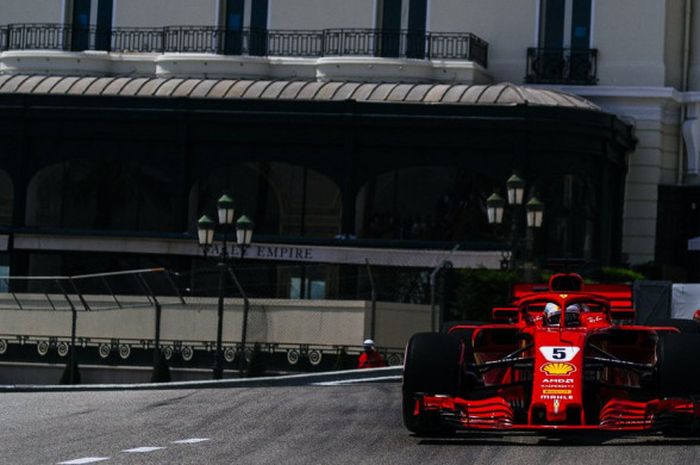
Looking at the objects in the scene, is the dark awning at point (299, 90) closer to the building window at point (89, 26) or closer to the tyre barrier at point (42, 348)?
the building window at point (89, 26)

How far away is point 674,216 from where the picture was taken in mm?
47719

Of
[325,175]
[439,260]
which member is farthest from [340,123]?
[439,260]

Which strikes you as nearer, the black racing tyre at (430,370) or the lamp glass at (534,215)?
the black racing tyre at (430,370)

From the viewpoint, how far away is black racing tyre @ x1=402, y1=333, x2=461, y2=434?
56.0 feet

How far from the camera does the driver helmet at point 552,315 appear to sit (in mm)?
18141

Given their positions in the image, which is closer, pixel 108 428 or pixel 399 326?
pixel 108 428

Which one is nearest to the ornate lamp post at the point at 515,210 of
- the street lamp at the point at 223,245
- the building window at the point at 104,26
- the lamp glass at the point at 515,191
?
the lamp glass at the point at 515,191

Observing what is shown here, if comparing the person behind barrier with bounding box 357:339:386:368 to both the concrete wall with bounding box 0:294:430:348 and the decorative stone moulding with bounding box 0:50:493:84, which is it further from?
the decorative stone moulding with bounding box 0:50:493:84

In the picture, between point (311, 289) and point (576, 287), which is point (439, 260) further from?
point (576, 287)

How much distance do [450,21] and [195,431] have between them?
3152 centimetres

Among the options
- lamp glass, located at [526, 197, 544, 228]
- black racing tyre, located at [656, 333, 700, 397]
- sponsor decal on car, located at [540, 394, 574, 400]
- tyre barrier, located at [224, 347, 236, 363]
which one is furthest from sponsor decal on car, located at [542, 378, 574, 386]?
tyre barrier, located at [224, 347, 236, 363]

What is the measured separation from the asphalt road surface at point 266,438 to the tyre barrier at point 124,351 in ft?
45.5

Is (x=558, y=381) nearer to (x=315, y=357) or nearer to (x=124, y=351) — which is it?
(x=315, y=357)

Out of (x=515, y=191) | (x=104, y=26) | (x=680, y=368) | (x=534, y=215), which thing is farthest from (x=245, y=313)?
(x=680, y=368)
